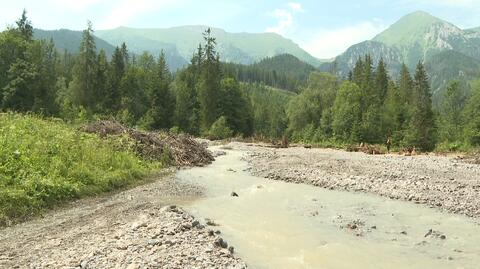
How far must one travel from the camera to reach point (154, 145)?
2959 centimetres

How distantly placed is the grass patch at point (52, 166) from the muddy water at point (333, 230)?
195 inches

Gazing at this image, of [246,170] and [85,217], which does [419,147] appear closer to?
[246,170]

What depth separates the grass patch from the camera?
1527 centimetres

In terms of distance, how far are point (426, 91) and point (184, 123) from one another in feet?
177

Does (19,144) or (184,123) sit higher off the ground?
(19,144)

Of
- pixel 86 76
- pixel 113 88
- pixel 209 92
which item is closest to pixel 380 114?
pixel 209 92

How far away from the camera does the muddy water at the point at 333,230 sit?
11.2 m

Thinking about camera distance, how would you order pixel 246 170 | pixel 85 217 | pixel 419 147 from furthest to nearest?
1. pixel 419 147
2. pixel 246 170
3. pixel 85 217

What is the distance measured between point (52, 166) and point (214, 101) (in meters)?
69.2

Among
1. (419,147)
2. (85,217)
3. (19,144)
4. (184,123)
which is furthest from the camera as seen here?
(184,123)

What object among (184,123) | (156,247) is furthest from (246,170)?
(184,123)

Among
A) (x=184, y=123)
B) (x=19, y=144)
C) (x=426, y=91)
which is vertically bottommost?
(x=184, y=123)

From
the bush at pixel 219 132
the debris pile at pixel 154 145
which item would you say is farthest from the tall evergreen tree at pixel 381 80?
the debris pile at pixel 154 145

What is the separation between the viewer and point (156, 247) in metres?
10.7
